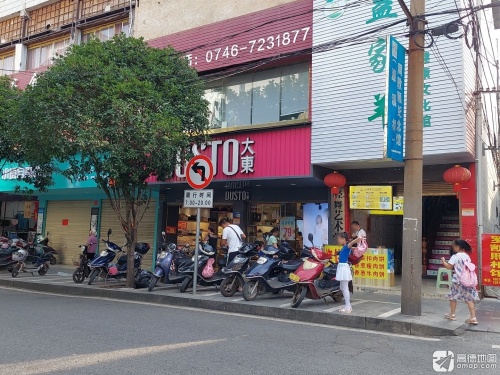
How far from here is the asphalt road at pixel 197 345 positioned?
5266 millimetres

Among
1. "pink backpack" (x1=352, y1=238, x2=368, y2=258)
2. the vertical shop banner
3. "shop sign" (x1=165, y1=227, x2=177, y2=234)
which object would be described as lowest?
"pink backpack" (x1=352, y1=238, x2=368, y2=258)

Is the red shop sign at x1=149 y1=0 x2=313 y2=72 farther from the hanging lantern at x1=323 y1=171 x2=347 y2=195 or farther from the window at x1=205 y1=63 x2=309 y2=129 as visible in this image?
the hanging lantern at x1=323 y1=171 x2=347 y2=195

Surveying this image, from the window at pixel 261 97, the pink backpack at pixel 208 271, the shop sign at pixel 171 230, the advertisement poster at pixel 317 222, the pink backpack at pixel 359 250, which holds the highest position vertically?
the window at pixel 261 97

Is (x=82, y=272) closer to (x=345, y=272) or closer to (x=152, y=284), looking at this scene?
(x=152, y=284)

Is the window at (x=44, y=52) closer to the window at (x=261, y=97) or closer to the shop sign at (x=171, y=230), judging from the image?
the window at (x=261, y=97)

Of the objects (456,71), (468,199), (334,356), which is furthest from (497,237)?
(334,356)

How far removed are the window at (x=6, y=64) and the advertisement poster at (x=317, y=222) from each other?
1809 cm

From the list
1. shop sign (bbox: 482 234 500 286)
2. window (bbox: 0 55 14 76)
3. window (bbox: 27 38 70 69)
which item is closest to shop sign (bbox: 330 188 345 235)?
shop sign (bbox: 482 234 500 286)

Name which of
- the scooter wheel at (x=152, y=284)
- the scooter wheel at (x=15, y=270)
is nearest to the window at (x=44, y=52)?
the scooter wheel at (x=15, y=270)

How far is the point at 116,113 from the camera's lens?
34.0 ft

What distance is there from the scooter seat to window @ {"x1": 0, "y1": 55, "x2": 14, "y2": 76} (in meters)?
20.1

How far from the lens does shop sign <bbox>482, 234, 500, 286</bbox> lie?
10727 mm

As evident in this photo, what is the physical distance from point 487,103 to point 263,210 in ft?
25.1

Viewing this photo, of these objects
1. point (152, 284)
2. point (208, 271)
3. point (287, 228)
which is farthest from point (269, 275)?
point (287, 228)
